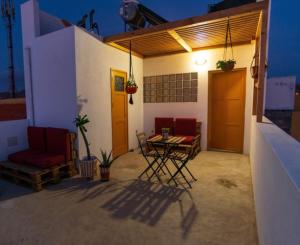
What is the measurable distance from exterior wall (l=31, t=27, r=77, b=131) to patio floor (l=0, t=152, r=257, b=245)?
1421 millimetres

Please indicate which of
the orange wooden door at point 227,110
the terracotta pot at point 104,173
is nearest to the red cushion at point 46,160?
the terracotta pot at point 104,173

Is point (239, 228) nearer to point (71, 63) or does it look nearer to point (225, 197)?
point (225, 197)

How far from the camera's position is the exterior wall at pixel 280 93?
17.3 feet

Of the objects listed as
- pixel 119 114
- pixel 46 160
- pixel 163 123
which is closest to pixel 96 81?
pixel 119 114

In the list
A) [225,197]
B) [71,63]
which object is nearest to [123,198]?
[225,197]

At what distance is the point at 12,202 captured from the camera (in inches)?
111

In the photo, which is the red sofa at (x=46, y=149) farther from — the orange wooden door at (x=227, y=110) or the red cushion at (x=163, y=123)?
the orange wooden door at (x=227, y=110)

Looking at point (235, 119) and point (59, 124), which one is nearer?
point (59, 124)

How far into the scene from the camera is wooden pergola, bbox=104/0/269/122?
122 inches

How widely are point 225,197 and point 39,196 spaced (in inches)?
111

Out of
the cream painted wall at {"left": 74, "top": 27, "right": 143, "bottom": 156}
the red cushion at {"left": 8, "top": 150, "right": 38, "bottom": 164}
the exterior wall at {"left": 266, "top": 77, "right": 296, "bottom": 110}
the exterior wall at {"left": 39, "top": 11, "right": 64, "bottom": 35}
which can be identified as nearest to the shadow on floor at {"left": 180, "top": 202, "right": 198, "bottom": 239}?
the cream painted wall at {"left": 74, "top": 27, "right": 143, "bottom": 156}

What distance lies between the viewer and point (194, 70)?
5492mm

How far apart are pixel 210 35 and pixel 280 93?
2.66 meters

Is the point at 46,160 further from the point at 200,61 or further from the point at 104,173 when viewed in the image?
the point at 200,61
